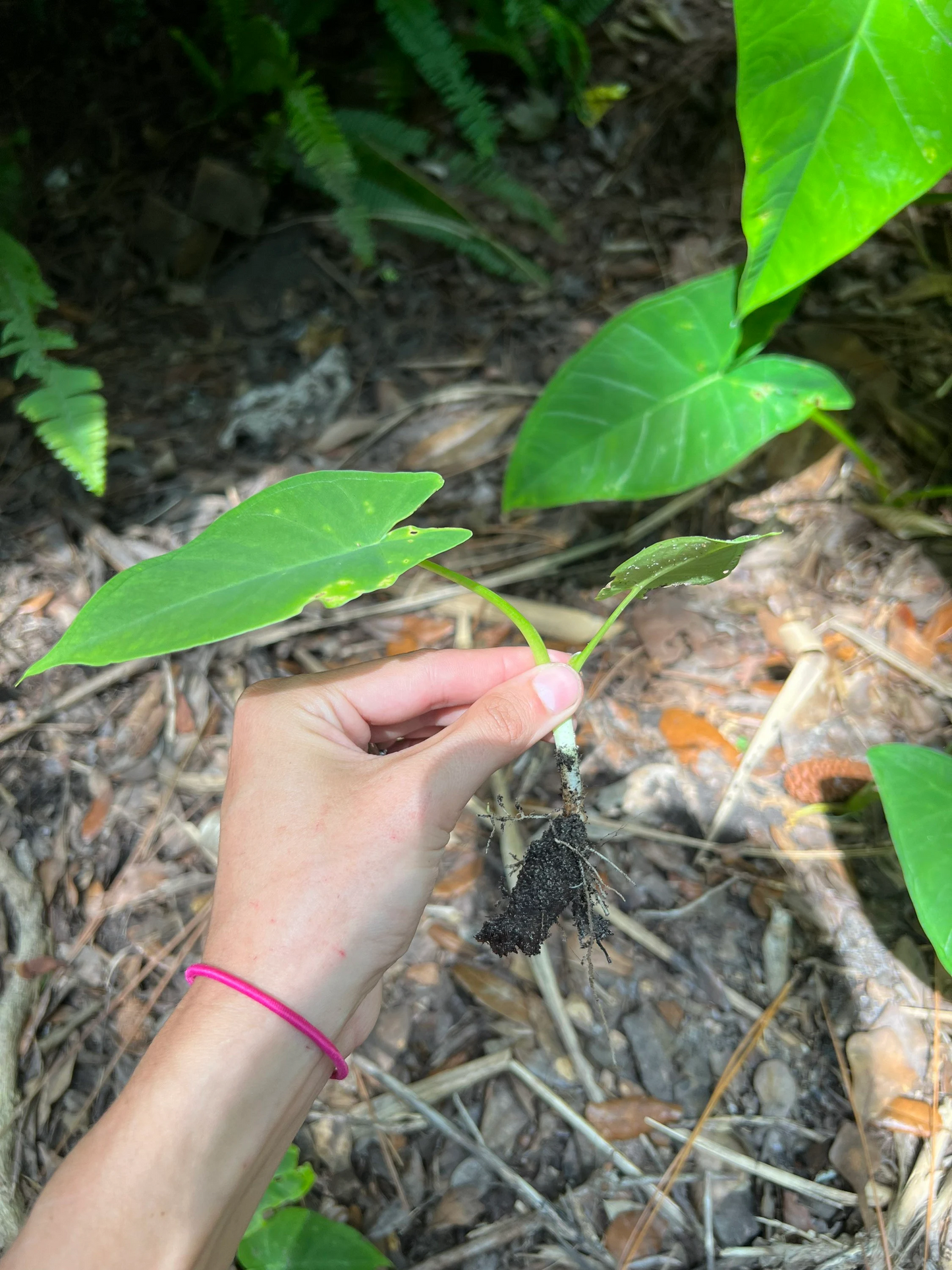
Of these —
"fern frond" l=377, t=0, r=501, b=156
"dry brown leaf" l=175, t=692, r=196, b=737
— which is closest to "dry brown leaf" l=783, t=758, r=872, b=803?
"dry brown leaf" l=175, t=692, r=196, b=737

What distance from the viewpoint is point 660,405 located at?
150 cm

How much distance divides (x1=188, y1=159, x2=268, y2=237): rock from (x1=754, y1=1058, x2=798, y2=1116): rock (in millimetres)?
2211

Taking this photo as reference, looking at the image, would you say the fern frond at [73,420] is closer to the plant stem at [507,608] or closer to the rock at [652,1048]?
the plant stem at [507,608]

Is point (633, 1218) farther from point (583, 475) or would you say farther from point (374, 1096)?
point (583, 475)

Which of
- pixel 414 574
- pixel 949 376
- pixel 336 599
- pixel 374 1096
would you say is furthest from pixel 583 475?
pixel 374 1096

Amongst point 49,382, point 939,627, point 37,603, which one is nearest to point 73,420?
point 49,382

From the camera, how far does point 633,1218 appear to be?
116 centimetres

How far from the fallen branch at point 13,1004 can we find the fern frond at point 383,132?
1838mm

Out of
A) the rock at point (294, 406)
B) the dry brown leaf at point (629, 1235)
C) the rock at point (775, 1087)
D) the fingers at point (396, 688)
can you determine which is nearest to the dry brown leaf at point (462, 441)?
the rock at point (294, 406)

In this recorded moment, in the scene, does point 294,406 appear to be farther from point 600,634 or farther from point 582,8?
point 582,8

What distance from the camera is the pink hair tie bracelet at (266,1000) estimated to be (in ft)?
2.92

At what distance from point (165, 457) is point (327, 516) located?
3.66 ft

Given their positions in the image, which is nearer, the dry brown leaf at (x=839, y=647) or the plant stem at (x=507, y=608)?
the plant stem at (x=507, y=608)

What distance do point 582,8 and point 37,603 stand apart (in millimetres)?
2060
